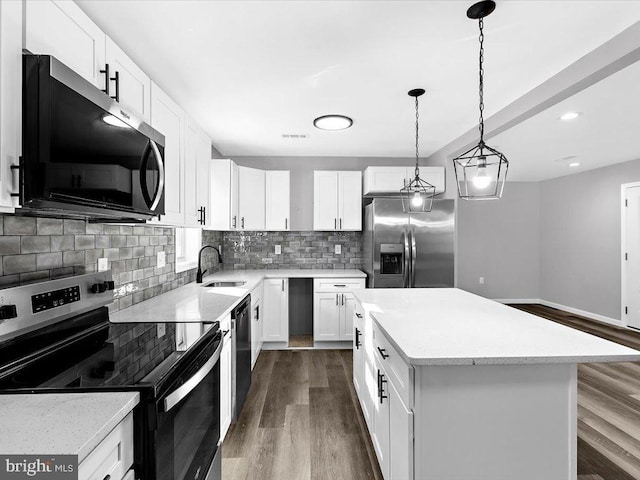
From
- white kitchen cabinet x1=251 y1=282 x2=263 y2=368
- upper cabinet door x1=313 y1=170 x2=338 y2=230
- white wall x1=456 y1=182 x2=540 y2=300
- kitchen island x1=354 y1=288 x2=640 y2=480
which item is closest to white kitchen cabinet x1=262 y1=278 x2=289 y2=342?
white kitchen cabinet x1=251 y1=282 x2=263 y2=368

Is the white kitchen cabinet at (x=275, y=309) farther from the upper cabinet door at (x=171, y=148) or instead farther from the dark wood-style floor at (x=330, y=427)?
the upper cabinet door at (x=171, y=148)

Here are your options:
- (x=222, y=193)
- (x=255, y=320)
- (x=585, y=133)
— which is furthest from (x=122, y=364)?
(x=585, y=133)

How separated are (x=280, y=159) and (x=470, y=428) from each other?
395 cm

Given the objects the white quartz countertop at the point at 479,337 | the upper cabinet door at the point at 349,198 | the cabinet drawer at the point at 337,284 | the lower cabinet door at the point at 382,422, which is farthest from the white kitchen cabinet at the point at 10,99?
the upper cabinet door at the point at 349,198

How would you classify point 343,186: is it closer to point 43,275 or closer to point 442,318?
point 442,318

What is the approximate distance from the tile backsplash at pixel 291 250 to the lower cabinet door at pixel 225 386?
7.76ft

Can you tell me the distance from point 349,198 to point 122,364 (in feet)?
11.3

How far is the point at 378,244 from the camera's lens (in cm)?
375

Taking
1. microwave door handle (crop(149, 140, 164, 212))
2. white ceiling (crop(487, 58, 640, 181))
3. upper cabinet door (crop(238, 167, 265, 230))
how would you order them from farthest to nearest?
upper cabinet door (crop(238, 167, 265, 230))
white ceiling (crop(487, 58, 640, 181))
microwave door handle (crop(149, 140, 164, 212))

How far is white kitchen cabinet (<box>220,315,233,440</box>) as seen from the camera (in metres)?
2.03

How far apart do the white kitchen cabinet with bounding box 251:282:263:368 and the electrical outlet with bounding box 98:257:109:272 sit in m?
1.42

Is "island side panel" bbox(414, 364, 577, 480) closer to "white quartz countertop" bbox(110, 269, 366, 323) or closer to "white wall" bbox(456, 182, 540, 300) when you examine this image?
"white quartz countertop" bbox(110, 269, 366, 323)

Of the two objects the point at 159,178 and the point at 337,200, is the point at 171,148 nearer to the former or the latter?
the point at 159,178

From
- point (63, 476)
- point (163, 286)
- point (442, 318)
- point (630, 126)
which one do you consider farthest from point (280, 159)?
point (63, 476)
